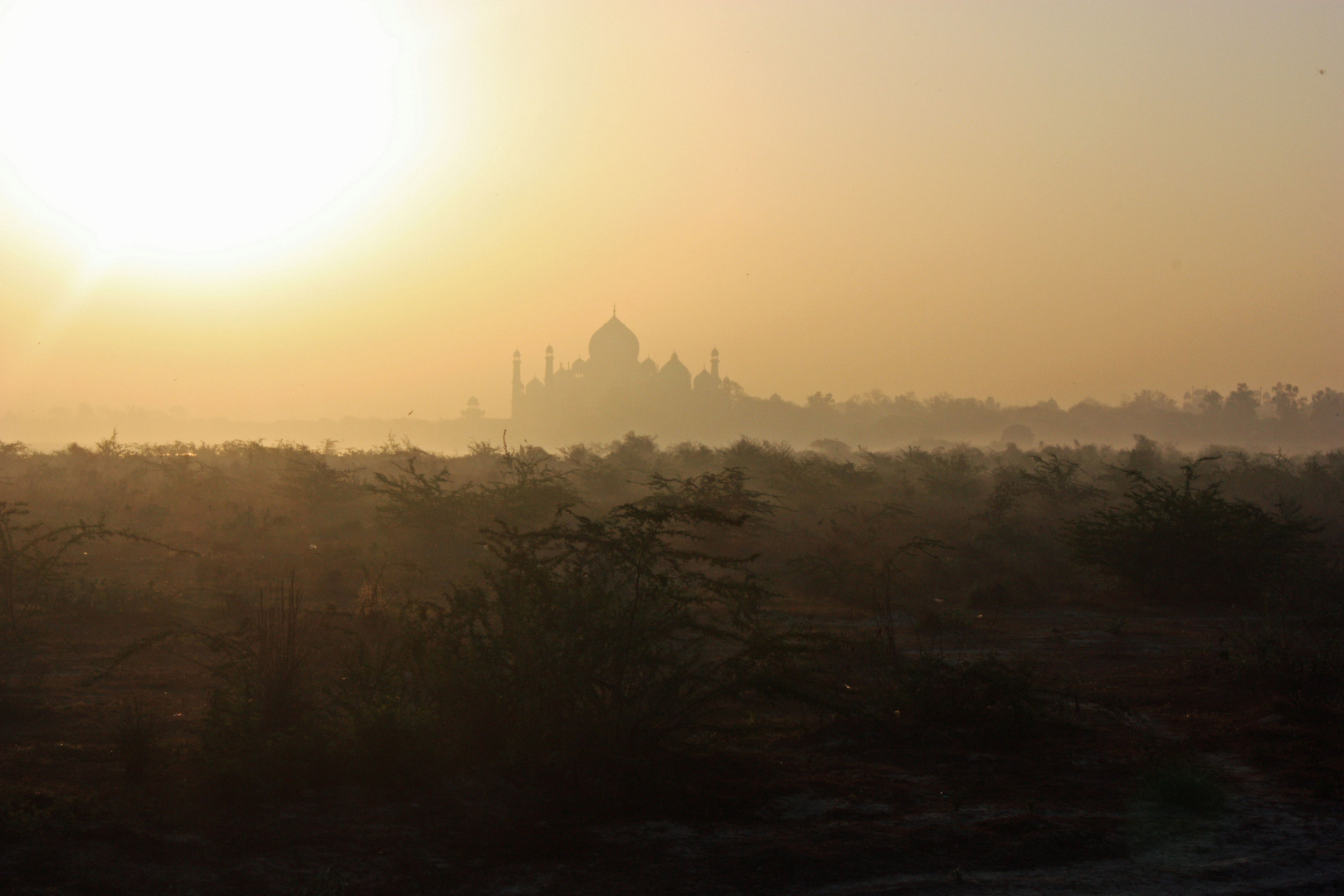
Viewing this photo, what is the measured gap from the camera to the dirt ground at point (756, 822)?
16.5 feet

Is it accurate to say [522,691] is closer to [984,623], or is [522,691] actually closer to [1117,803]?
[1117,803]

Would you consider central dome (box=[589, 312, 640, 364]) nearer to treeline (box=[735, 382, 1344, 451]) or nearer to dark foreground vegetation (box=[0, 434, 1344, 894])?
treeline (box=[735, 382, 1344, 451])

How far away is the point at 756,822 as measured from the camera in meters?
5.97

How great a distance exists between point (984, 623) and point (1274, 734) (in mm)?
5430

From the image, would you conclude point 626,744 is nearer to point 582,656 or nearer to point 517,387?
point 582,656

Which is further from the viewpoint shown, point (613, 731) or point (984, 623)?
point (984, 623)

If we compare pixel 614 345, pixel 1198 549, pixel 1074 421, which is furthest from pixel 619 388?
pixel 1198 549

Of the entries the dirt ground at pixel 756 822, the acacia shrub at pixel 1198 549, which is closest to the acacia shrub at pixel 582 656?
the dirt ground at pixel 756 822

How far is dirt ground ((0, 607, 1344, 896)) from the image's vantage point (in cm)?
502

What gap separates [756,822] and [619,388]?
261 feet

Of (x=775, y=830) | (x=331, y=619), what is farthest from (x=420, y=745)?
(x=331, y=619)

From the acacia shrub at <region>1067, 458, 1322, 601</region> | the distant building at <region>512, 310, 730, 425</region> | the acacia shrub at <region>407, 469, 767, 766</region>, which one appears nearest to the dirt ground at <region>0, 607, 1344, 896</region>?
the acacia shrub at <region>407, 469, 767, 766</region>

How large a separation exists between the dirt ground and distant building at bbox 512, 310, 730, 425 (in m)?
75.5

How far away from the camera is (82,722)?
7.35 m
